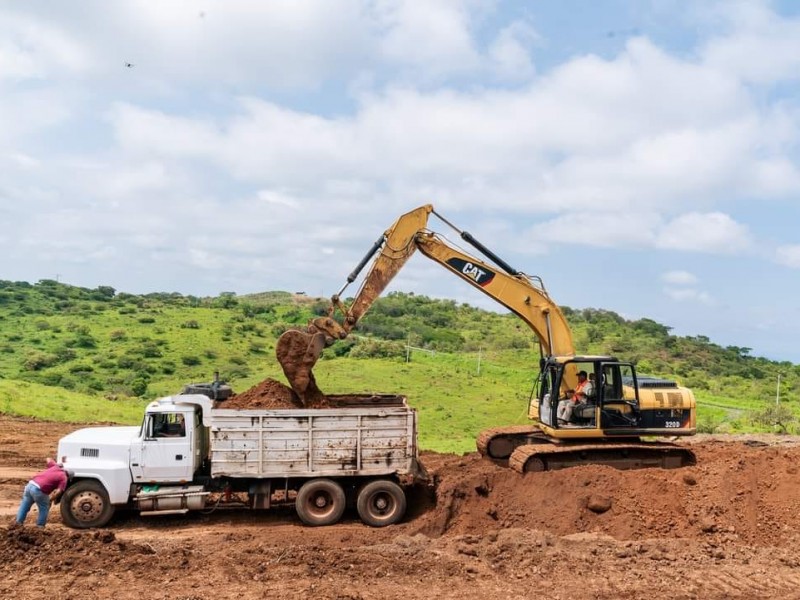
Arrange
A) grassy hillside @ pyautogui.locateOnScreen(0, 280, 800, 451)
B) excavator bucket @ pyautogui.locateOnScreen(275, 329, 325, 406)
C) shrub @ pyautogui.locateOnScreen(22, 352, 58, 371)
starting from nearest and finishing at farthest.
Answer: excavator bucket @ pyautogui.locateOnScreen(275, 329, 325, 406) < grassy hillside @ pyautogui.locateOnScreen(0, 280, 800, 451) < shrub @ pyautogui.locateOnScreen(22, 352, 58, 371)

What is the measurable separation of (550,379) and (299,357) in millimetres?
5376

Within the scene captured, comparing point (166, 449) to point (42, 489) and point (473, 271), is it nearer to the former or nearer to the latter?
point (42, 489)

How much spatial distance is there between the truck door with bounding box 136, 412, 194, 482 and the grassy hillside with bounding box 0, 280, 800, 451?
12.9 m

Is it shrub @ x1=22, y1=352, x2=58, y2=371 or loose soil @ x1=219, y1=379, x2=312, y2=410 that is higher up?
shrub @ x1=22, y1=352, x2=58, y2=371

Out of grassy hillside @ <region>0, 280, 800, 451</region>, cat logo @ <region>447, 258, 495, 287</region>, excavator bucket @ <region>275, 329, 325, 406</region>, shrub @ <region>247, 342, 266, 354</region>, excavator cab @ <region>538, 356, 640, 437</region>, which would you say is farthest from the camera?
shrub @ <region>247, 342, 266, 354</region>

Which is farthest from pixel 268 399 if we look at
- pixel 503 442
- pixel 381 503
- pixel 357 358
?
pixel 357 358

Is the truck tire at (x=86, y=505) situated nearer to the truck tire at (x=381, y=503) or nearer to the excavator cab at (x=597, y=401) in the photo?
the truck tire at (x=381, y=503)

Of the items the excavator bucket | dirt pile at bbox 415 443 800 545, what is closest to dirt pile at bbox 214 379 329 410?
the excavator bucket

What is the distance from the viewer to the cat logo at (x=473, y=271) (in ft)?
52.4

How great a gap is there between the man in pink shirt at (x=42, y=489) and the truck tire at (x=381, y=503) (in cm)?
524

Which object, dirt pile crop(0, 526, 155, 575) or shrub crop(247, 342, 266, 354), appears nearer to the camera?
dirt pile crop(0, 526, 155, 575)

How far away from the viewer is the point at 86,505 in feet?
43.4

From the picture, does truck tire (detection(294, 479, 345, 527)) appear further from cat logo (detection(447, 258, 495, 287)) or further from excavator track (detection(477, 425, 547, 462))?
cat logo (detection(447, 258, 495, 287))

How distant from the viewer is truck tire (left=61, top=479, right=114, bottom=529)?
13.1 m
